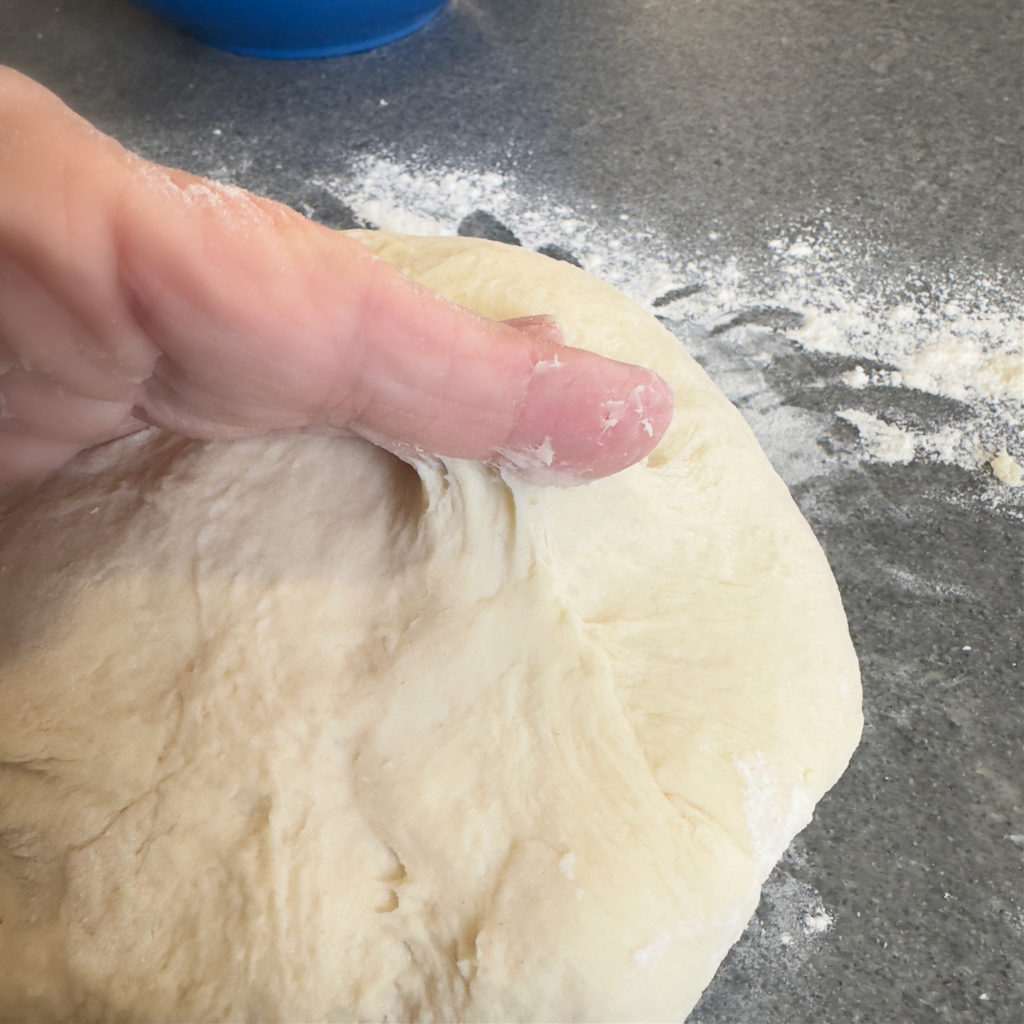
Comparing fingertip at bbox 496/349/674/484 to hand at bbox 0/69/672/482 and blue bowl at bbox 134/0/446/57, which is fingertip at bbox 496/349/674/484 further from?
blue bowl at bbox 134/0/446/57

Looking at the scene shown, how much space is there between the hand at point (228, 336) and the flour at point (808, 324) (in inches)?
29.4

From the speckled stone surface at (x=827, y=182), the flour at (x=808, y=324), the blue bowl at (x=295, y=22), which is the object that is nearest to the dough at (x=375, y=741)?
the speckled stone surface at (x=827, y=182)

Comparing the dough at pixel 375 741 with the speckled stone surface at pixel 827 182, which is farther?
the speckled stone surface at pixel 827 182

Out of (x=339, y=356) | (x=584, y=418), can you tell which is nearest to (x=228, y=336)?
(x=339, y=356)

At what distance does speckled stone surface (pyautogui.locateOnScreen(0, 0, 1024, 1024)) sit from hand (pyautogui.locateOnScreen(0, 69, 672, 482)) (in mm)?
641

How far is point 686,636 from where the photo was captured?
0.90 metres

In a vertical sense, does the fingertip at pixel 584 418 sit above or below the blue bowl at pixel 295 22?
above

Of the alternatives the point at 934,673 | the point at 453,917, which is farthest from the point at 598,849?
the point at 934,673

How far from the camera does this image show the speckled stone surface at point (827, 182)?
1078mm

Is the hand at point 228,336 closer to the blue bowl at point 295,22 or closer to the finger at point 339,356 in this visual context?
the finger at point 339,356

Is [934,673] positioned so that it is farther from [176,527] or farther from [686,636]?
[176,527]

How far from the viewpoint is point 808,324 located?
154cm

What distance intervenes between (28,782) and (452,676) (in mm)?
366

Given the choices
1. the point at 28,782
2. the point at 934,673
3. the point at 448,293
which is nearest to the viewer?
the point at 28,782
